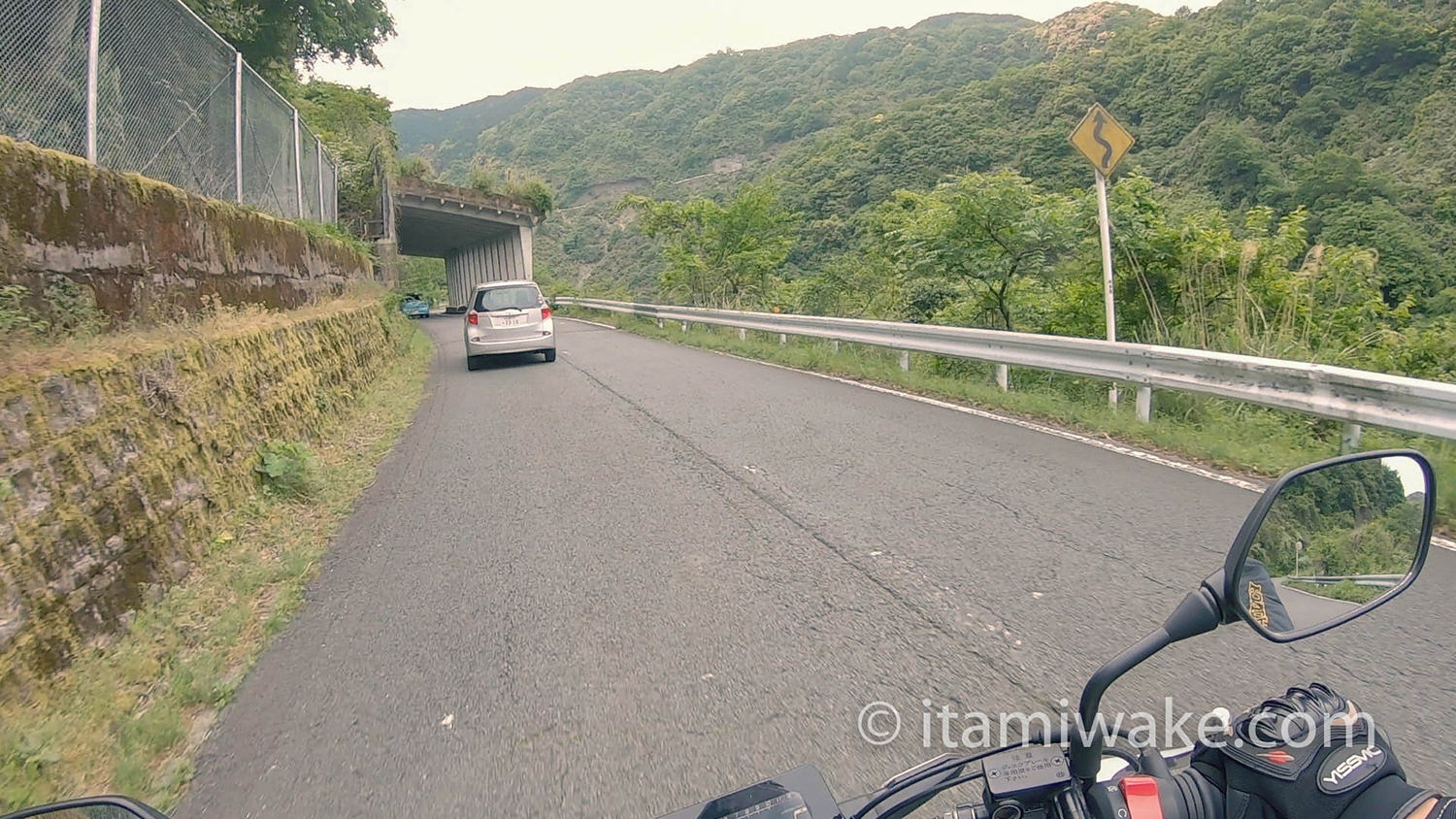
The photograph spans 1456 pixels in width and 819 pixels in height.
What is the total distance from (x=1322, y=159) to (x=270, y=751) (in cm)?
2776

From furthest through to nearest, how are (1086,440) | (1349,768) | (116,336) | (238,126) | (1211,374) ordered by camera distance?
(238,126), (1086,440), (1211,374), (116,336), (1349,768)

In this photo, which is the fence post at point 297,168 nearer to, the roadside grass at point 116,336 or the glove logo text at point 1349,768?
the roadside grass at point 116,336

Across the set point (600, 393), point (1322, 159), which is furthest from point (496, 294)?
point (1322, 159)

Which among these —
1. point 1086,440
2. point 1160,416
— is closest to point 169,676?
point 1086,440

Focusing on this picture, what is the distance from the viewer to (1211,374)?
692cm

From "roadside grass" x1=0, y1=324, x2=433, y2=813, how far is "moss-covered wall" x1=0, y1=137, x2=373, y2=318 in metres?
1.62

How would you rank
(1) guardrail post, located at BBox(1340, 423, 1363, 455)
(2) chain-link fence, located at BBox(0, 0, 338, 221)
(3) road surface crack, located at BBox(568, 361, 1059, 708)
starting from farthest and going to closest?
(1) guardrail post, located at BBox(1340, 423, 1363, 455) → (2) chain-link fence, located at BBox(0, 0, 338, 221) → (3) road surface crack, located at BBox(568, 361, 1059, 708)

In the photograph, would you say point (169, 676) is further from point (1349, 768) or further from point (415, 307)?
point (415, 307)

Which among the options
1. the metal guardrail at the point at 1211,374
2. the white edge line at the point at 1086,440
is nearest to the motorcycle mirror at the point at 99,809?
the white edge line at the point at 1086,440

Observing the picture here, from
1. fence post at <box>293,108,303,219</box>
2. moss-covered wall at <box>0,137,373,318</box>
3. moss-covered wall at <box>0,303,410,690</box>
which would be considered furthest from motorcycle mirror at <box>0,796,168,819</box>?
fence post at <box>293,108,303,219</box>

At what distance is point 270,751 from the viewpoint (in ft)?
9.46

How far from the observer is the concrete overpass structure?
32.5 meters

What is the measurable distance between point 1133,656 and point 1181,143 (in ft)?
121

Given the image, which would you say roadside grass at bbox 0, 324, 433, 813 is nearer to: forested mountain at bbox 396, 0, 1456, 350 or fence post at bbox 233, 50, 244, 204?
fence post at bbox 233, 50, 244, 204
